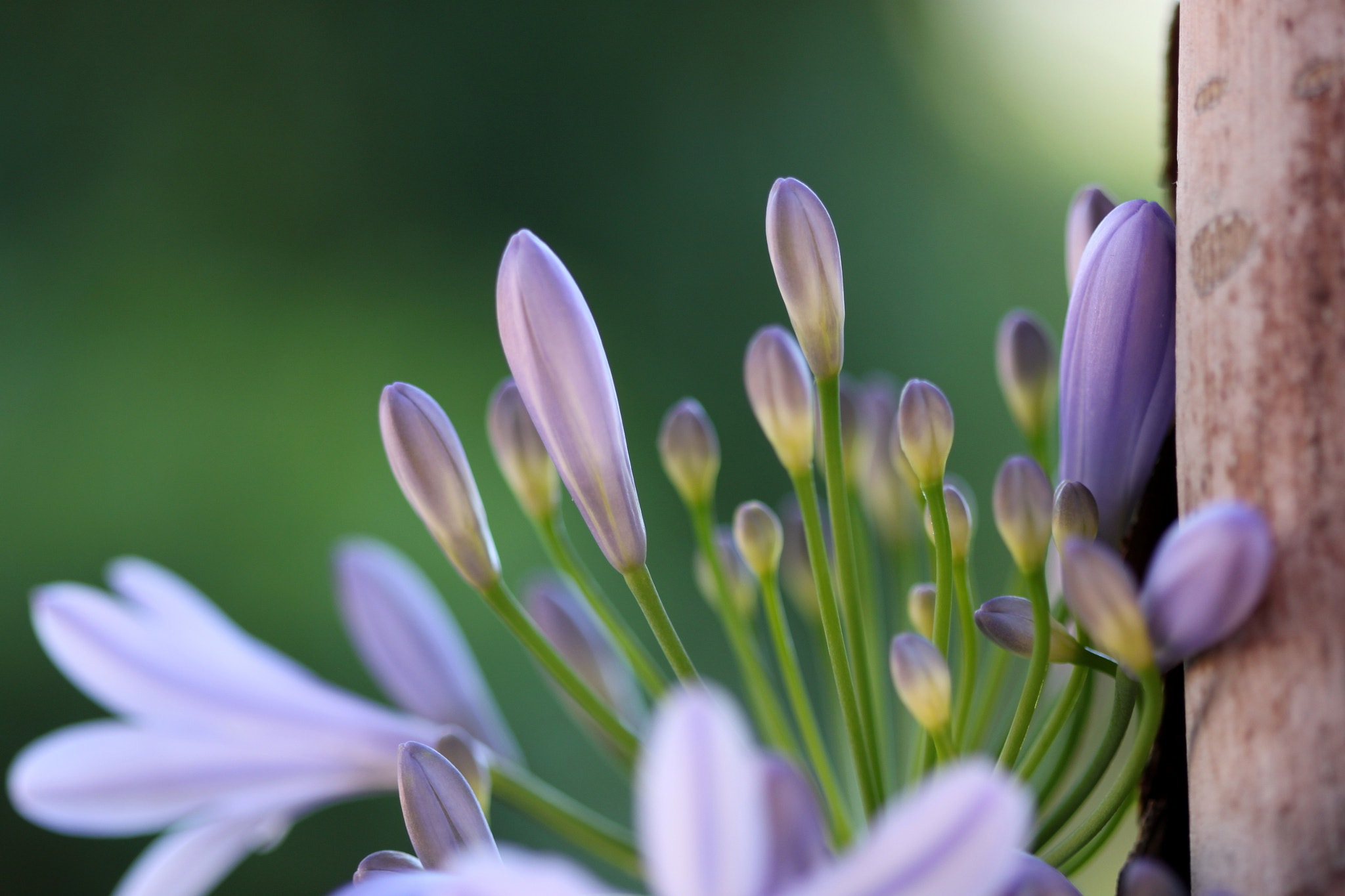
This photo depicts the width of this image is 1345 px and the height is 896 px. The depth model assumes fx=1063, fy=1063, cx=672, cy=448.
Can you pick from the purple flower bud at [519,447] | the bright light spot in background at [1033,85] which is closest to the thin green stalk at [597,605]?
the purple flower bud at [519,447]

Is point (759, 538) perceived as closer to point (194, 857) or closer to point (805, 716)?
point (805, 716)

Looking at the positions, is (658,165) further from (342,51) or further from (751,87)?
(342,51)

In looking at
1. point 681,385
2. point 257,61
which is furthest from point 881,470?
point 257,61

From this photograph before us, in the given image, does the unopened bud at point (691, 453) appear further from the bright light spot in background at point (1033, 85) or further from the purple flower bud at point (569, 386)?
the bright light spot in background at point (1033, 85)

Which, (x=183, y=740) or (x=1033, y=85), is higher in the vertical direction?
(x=1033, y=85)

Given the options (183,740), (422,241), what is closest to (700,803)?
(183,740)

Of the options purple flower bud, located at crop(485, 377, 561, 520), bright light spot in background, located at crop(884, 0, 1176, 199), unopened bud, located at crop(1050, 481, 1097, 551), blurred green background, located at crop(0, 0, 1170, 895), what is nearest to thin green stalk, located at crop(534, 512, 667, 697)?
purple flower bud, located at crop(485, 377, 561, 520)

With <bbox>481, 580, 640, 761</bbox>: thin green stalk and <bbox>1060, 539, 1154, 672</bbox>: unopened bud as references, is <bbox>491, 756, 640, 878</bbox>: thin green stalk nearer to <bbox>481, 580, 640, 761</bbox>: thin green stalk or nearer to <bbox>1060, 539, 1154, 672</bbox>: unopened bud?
<bbox>481, 580, 640, 761</bbox>: thin green stalk
